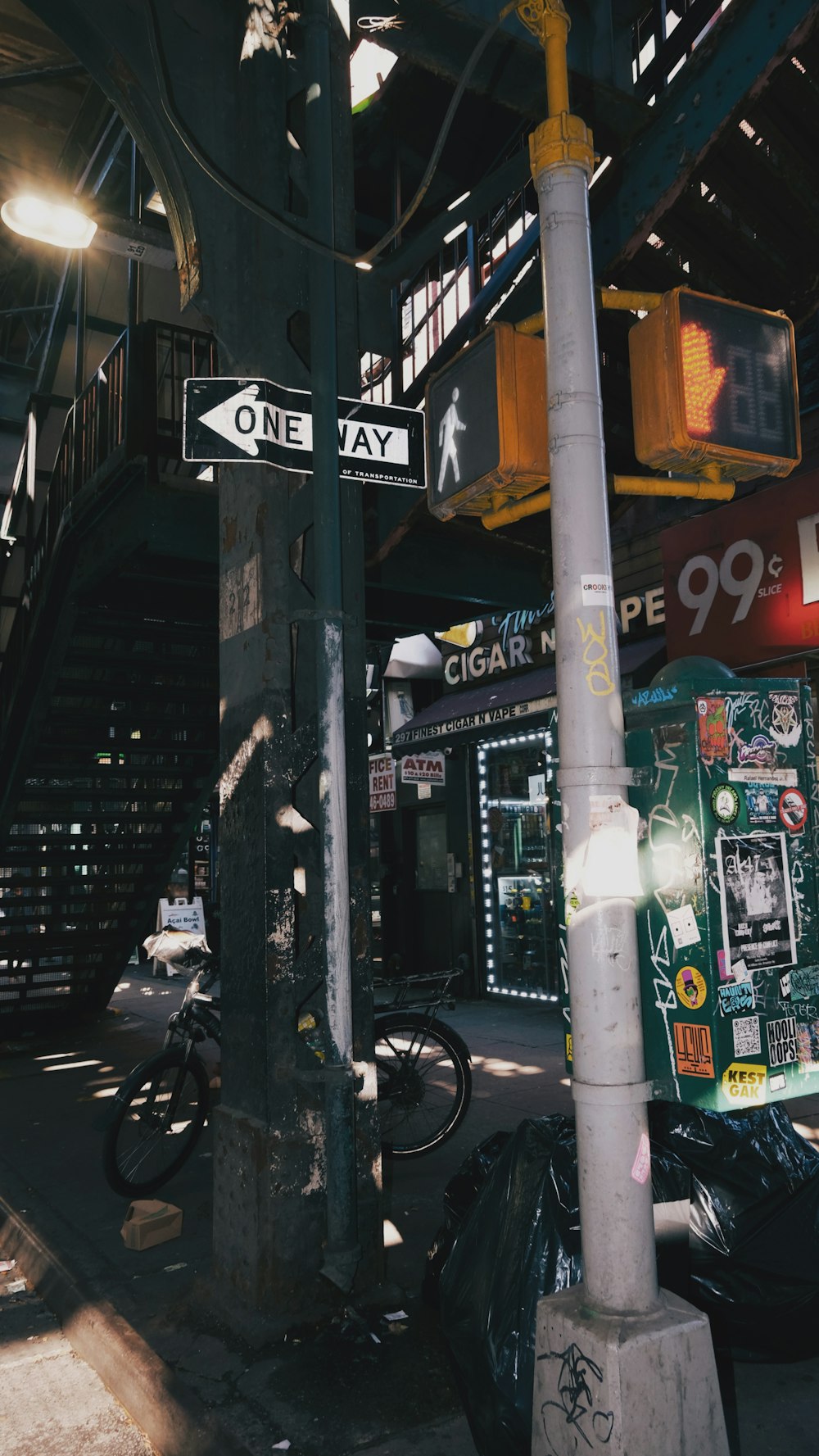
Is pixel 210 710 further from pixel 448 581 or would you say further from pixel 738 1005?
pixel 738 1005

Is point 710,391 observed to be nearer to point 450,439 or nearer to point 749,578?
point 450,439

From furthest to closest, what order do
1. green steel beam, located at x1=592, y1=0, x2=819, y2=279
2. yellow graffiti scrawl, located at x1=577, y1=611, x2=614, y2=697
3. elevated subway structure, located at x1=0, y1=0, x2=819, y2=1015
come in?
1. elevated subway structure, located at x1=0, y1=0, x2=819, y2=1015
2. green steel beam, located at x1=592, y1=0, x2=819, y2=279
3. yellow graffiti scrawl, located at x1=577, y1=611, x2=614, y2=697

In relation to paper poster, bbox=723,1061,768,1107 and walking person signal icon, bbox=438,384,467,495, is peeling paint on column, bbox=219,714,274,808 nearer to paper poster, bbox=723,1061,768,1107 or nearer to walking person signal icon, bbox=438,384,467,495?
walking person signal icon, bbox=438,384,467,495

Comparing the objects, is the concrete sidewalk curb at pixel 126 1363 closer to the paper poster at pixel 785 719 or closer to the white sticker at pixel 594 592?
the white sticker at pixel 594 592

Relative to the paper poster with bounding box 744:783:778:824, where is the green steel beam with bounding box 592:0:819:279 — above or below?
above

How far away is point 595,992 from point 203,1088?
4.21 m

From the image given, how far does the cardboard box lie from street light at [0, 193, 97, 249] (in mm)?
5540

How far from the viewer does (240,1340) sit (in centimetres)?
376

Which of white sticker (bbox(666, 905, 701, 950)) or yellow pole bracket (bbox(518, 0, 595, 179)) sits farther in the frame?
white sticker (bbox(666, 905, 701, 950))

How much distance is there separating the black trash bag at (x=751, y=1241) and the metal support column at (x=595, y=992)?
890 millimetres

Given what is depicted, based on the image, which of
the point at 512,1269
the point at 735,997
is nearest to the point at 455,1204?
the point at 512,1269

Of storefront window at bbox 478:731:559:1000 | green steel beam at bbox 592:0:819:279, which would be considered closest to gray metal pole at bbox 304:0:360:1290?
green steel beam at bbox 592:0:819:279

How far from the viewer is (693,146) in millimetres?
5109

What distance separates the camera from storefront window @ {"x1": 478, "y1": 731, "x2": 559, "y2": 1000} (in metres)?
12.4
